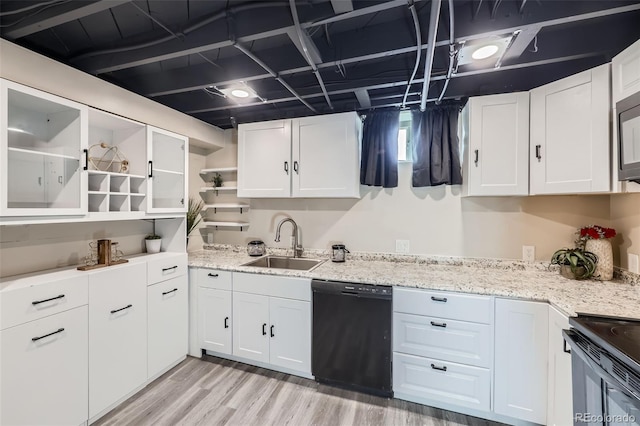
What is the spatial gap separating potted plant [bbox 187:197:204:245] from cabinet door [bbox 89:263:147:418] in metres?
0.85

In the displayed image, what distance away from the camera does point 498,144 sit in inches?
79.0

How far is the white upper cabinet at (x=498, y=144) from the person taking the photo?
6.43ft

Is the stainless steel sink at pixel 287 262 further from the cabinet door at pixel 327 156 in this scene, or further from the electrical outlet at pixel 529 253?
the electrical outlet at pixel 529 253

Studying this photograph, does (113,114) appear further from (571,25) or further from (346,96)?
(571,25)

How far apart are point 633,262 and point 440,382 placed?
1501mm

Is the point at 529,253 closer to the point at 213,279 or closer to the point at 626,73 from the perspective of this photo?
the point at 626,73

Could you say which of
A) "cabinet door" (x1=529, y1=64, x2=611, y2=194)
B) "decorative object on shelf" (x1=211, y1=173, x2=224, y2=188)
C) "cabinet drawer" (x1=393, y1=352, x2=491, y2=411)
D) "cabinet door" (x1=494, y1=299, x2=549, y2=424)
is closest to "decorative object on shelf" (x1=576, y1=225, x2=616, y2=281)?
"cabinet door" (x1=529, y1=64, x2=611, y2=194)

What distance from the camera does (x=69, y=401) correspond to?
158cm

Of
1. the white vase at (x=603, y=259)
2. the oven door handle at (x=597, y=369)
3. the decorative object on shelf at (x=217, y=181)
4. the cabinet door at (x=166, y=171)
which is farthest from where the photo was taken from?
the decorative object on shelf at (x=217, y=181)

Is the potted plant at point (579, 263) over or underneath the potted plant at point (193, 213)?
underneath

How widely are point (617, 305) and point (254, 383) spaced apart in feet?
Answer: 7.92

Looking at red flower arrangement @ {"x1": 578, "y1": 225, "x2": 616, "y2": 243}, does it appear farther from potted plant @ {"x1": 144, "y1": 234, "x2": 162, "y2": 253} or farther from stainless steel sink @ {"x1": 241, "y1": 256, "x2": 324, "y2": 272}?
potted plant @ {"x1": 144, "y1": 234, "x2": 162, "y2": 253}

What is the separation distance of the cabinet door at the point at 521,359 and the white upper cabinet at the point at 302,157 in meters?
1.44

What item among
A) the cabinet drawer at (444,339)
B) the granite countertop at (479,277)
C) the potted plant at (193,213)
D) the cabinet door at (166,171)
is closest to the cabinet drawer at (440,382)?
the cabinet drawer at (444,339)
